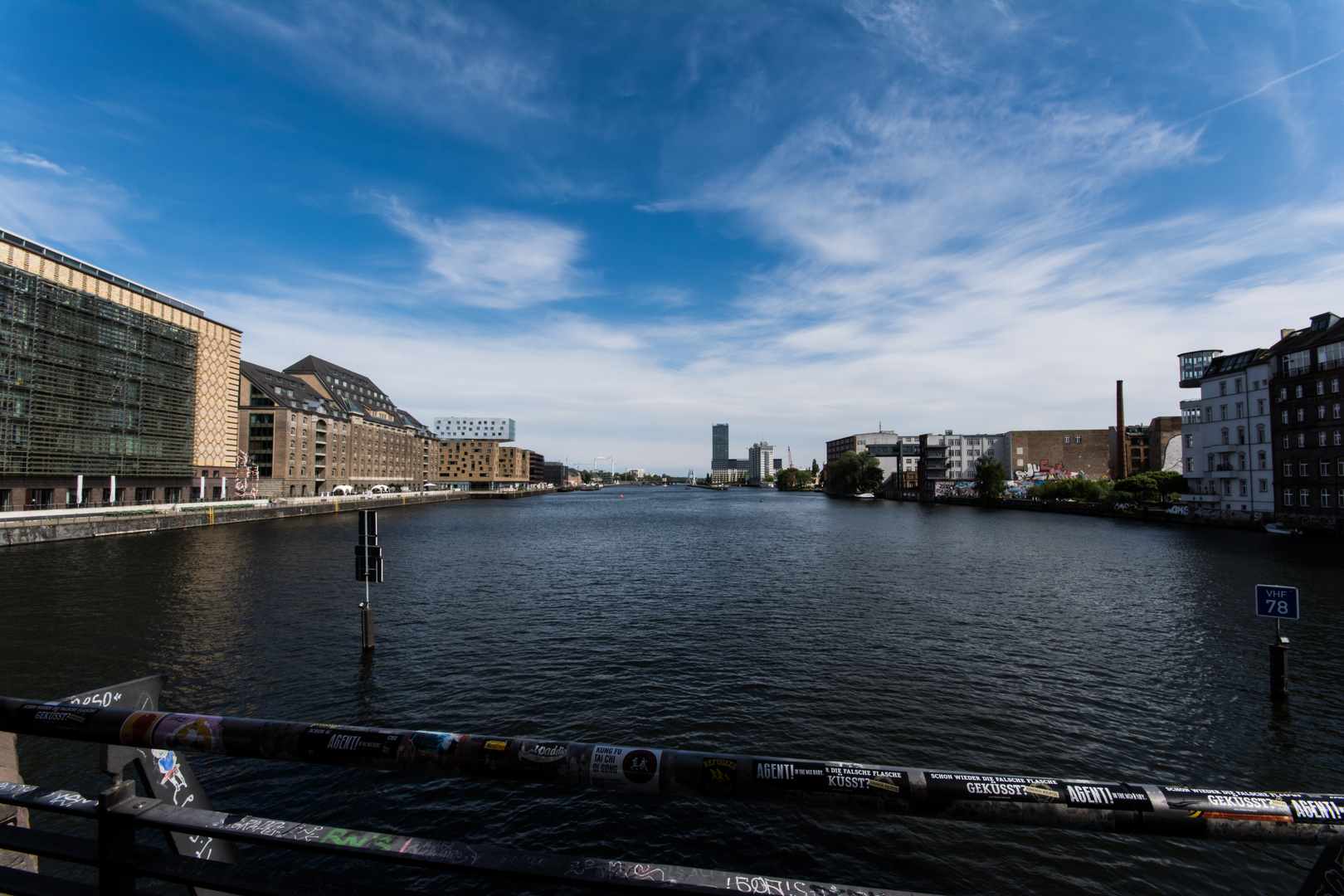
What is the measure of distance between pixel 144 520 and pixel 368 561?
2445 inches

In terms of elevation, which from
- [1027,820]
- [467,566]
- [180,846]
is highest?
[1027,820]

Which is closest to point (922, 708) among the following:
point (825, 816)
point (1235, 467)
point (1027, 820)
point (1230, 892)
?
point (825, 816)

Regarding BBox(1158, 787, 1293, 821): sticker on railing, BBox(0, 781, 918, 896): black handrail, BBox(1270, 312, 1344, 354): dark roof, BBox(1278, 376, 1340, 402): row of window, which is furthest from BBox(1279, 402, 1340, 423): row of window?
BBox(0, 781, 918, 896): black handrail

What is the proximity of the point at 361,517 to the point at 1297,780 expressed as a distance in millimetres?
28558

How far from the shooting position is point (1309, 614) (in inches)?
1103

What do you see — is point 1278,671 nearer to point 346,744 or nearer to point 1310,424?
point 346,744

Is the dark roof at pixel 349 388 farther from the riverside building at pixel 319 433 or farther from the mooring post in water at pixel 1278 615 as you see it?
the mooring post in water at pixel 1278 615

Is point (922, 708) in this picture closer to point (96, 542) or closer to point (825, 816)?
point (825, 816)

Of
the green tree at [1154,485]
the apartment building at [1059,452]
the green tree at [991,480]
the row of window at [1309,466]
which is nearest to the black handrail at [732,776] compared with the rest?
the row of window at [1309,466]

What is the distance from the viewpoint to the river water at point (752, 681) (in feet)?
38.1

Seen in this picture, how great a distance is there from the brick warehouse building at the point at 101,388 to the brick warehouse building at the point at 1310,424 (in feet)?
467

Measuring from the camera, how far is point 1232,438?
7525cm

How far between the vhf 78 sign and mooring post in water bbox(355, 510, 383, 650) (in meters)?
29.5

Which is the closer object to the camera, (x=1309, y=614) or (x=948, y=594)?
(x=1309, y=614)
